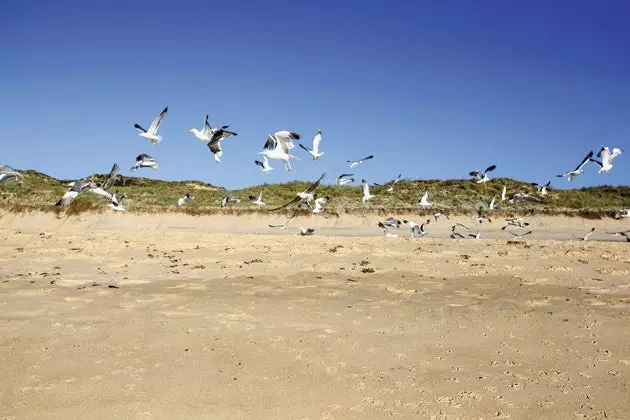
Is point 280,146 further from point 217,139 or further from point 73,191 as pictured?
point 73,191

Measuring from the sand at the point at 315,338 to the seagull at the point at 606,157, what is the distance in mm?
2443

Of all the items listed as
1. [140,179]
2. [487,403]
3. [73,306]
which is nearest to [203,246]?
[73,306]

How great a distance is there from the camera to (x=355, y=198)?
97.5 ft

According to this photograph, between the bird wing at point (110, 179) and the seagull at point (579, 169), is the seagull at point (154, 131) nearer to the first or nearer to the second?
the bird wing at point (110, 179)

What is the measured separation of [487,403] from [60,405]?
3941 mm

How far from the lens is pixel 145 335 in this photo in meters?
6.89

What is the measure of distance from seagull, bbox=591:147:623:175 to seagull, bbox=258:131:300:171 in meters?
8.34

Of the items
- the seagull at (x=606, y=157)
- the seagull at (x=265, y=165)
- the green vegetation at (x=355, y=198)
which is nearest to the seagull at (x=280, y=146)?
the seagull at (x=265, y=165)

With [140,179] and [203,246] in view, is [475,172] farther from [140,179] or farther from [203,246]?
[140,179]

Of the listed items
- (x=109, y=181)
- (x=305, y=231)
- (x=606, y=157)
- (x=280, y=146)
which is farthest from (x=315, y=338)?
(x=305, y=231)

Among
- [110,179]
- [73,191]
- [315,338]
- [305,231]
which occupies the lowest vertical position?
[315,338]

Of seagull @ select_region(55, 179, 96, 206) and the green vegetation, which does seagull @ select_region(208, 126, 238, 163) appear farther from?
the green vegetation

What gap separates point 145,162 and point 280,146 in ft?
11.0

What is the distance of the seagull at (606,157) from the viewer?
45.3ft
